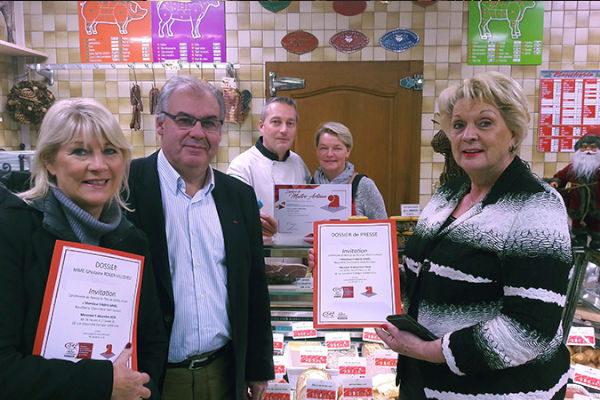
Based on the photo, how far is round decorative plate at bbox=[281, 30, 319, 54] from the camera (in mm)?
4406

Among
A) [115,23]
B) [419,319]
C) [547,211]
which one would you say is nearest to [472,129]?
[547,211]

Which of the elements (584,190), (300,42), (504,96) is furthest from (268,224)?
(300,42)

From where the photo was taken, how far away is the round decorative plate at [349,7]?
4.35 meters

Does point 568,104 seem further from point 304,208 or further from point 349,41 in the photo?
point 304,208

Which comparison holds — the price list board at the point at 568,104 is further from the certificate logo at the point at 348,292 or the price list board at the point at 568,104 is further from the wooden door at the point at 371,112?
the certificate logo at the point at 348,292

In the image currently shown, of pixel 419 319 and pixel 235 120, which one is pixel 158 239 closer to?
pixel 419 319

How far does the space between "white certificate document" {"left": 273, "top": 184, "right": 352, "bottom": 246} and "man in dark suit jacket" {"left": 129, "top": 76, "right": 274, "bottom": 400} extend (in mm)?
270

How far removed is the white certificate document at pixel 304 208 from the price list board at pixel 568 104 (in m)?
3.42

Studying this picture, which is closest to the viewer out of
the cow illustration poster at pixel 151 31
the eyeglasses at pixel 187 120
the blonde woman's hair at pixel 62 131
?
the blonde woman's hair at pixel 62 131

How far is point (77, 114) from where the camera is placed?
3.59ft

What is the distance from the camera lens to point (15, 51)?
4285 millimetres

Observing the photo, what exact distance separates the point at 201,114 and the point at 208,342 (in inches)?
32.2

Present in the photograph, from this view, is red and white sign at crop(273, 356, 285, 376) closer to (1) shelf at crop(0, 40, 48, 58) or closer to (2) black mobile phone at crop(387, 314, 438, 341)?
(2) black mobile phone at crop(387, 314, 438, 341)

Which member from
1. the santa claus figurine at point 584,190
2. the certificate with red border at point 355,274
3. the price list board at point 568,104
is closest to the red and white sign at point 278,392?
the certificate with red border at point 355,274
